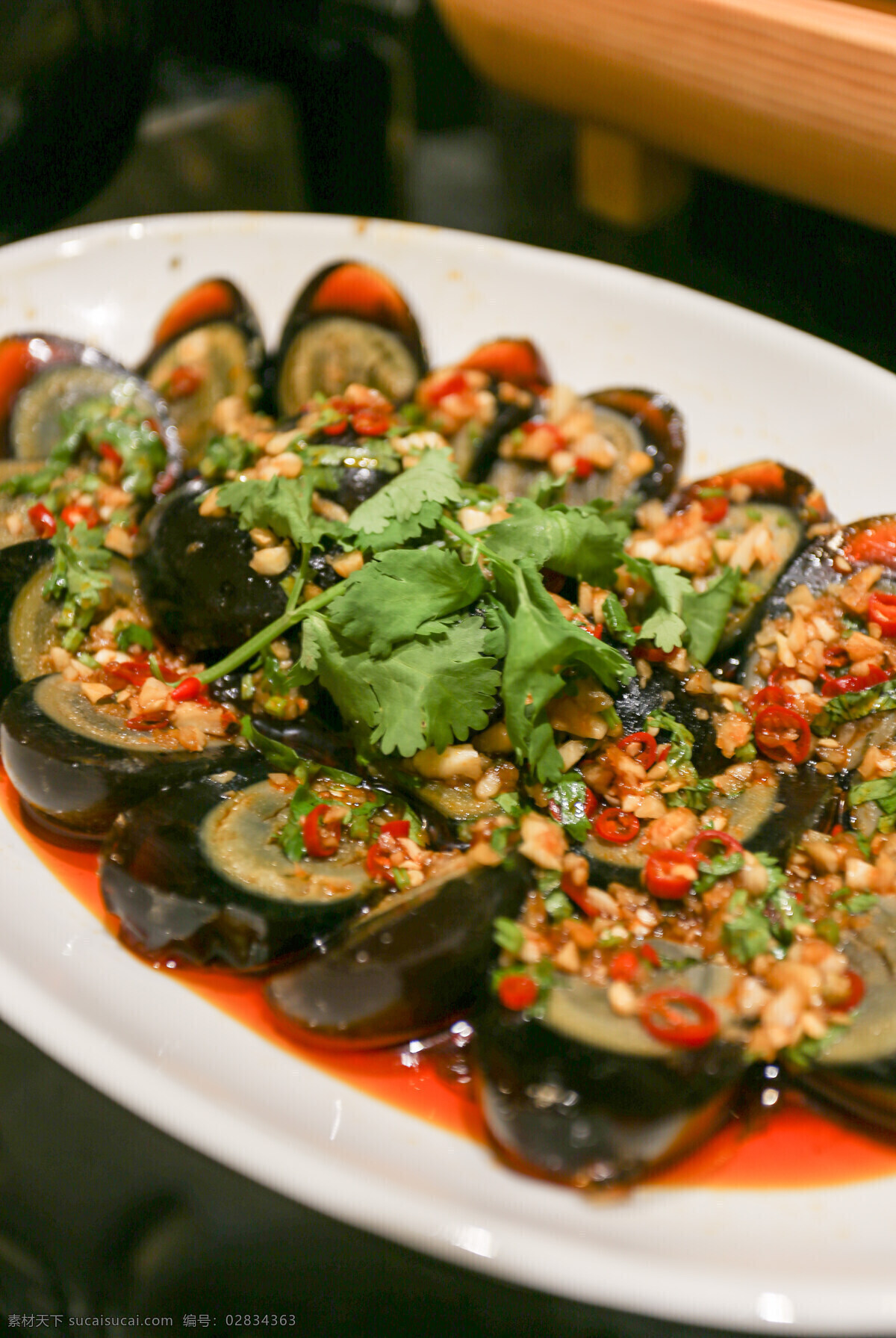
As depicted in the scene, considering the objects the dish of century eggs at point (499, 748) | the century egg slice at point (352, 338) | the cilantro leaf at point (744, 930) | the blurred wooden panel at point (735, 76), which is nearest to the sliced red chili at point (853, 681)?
the dish of century eggs at point (499, 748)

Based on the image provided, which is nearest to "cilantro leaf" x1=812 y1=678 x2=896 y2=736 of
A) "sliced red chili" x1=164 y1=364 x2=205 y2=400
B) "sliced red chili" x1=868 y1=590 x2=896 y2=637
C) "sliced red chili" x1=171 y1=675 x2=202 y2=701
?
"sliced red chili" x1=868 y1=590 x2=896 y2=637

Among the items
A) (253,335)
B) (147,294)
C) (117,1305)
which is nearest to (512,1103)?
(117,1305)

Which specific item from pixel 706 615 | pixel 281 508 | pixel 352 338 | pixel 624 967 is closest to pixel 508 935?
pixel 624 967

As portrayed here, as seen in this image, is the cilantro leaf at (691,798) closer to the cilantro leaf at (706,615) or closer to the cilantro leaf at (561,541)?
the cilantro leaf at (706,615)

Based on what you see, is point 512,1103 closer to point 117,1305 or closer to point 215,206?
point 117,1305

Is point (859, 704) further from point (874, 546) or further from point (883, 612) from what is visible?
point (874, 546)

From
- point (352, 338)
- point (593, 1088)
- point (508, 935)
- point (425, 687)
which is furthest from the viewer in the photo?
point (352, 338)

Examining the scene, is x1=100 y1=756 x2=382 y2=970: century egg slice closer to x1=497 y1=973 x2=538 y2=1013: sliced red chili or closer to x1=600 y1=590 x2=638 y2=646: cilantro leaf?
x1=497 y1=973 x2=538 y2=1013: sliced red chili
